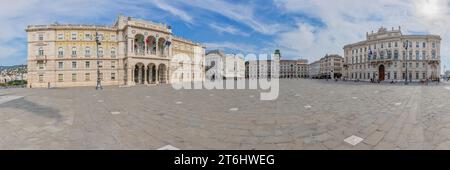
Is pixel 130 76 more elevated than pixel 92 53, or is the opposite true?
pixel 92 53

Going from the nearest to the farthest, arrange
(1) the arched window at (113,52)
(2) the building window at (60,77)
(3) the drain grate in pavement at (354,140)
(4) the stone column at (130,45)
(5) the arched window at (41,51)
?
(3) the drain grate in pavement at (354,140), (4) the stone column at (130,45), (5) the arched window at (41,51), (2) the building window at (60,77), (1) the arched window at (113,52)

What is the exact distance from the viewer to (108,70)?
3759cm

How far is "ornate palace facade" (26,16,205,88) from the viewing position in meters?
34.6

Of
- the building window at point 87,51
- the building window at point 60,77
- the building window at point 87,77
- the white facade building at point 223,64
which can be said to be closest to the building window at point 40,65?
the building window at point 60,77

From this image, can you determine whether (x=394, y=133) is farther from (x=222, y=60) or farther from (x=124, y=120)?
(x=222, y=60)

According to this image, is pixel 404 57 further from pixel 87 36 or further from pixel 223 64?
pixel 87 36

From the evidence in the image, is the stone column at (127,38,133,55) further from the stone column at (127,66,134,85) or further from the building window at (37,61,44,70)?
the building window at (37,61,44,70)

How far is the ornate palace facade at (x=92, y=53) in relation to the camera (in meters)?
34.6

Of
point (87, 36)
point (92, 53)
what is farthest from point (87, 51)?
point (87, 36)

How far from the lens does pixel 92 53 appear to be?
36656mm

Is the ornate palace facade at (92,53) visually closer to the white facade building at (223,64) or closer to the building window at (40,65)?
the building window at (40,65)

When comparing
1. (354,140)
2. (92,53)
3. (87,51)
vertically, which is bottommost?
(354,140)

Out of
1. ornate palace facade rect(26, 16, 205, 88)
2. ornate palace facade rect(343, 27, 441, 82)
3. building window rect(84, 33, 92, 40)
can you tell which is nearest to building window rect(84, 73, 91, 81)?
ornate palace facade rect(26, 16, 205, 88)
